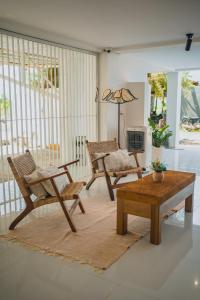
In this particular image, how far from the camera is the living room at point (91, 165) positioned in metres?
2.58

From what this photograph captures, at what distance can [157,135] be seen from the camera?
6.72 m

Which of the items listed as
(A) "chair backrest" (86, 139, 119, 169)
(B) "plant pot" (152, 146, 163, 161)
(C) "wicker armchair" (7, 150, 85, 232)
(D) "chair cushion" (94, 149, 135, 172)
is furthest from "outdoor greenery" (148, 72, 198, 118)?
(C) "wicker armchair" (7, 150, 85, 232)

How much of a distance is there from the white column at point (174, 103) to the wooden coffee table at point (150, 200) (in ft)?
21.8

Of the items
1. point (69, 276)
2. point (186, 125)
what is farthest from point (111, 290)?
point (186, 125)

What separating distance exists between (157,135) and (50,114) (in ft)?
8.65

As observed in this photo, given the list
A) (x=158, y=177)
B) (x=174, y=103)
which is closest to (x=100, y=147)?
(x=158, y=177)

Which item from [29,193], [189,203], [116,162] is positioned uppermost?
[116,162]

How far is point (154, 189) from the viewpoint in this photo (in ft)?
10.8

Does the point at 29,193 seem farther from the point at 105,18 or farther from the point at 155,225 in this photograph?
the point at 105,18

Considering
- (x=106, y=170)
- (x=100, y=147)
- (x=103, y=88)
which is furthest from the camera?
(x=103, y=88)

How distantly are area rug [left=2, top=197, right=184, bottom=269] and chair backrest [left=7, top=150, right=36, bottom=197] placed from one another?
18.0 inches

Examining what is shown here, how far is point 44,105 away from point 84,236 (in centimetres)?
257

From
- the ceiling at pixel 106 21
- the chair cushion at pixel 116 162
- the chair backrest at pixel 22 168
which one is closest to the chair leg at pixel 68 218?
the chair backrest at pixel 22 168

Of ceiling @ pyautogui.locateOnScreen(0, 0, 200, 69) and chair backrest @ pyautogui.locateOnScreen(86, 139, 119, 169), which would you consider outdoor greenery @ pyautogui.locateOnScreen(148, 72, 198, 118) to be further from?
chair backrest @ pyautogui.locateOnScreen(86, 139, 119, 169)
